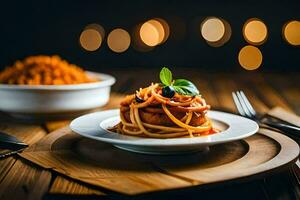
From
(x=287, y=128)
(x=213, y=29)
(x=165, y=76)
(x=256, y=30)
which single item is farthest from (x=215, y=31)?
(x=165, y=76)

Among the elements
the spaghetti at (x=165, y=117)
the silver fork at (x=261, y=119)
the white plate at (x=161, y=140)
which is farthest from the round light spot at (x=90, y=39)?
the spaghetti at (x=165, y=117)

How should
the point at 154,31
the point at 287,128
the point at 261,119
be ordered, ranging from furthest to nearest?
the point at 154,31, the point at 261,119, the point at 287,128

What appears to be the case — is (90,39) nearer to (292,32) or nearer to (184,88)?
(292,32)

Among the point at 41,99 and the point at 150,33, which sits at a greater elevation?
the point at 150,33

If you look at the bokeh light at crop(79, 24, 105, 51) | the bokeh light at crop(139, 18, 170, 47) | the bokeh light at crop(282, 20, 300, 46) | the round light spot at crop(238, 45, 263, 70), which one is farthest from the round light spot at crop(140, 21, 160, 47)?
the bokeh light at crop(282, 20, 300, 46)

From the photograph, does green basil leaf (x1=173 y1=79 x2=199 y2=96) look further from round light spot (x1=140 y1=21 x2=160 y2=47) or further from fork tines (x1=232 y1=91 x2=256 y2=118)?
round light spot (x1=140 y1=21 x2=160 y2=47)

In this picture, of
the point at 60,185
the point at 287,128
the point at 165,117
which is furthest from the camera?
the point at 287,128

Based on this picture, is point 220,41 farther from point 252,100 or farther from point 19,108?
point 19,108
